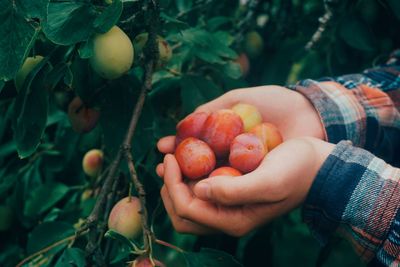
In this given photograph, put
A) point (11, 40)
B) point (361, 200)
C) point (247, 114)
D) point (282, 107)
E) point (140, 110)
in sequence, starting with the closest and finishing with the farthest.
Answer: point (11, 40) < point (361, 200) < point (140, 110) < point (247, 114) < point (282, 107)

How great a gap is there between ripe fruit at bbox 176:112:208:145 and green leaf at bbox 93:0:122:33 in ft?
1.05

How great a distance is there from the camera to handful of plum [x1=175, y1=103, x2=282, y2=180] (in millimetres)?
973

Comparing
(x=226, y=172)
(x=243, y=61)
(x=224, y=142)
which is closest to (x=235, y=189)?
(x=226, y=172)

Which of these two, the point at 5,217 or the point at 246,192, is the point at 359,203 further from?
the point at 5,217

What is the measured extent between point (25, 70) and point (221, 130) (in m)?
0.44

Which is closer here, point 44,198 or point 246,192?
point 246,192

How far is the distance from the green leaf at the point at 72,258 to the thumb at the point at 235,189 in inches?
11.8

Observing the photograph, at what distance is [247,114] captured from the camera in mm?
1148

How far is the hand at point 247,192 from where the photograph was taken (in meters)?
0.83

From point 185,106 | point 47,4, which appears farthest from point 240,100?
point 47,4

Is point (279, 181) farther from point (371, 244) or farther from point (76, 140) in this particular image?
point (76, 140)

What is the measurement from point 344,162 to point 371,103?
1.38 ft

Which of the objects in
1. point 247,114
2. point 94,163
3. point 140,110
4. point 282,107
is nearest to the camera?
point 140,110

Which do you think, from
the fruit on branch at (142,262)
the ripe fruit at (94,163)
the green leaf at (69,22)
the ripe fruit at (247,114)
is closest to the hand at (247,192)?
the fruit on branch at (142,262)
